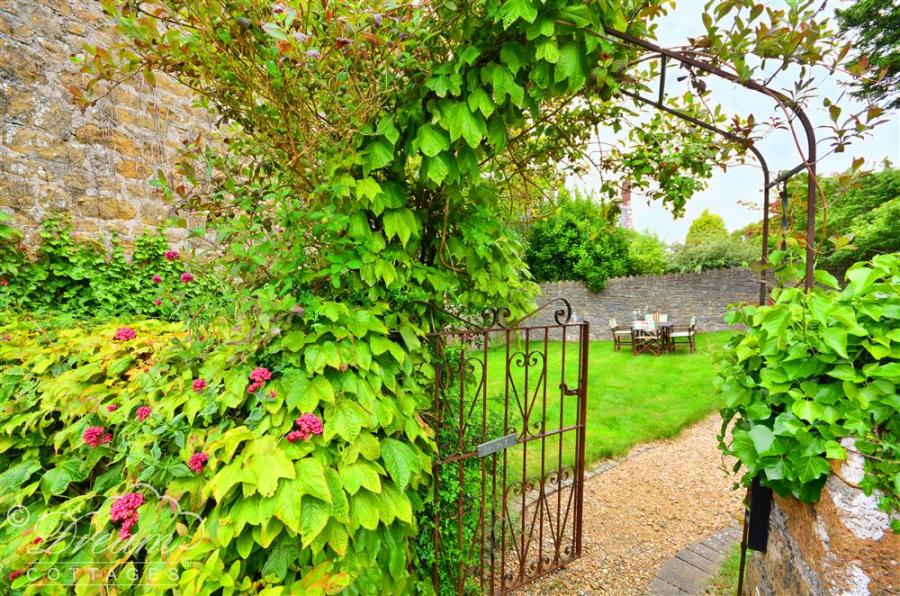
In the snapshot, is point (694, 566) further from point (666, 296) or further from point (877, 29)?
point (877, 29)

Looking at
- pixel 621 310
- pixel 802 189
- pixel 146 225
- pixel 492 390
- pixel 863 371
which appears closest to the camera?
pixel 863 371

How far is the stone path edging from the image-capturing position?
259cm

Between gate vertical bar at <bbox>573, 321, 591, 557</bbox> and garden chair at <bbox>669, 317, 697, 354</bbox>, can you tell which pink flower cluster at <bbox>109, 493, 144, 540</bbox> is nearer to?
gate vertical bar at <bbox>573, 321, 591, 557</bbox>

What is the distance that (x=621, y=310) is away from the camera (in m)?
12.6

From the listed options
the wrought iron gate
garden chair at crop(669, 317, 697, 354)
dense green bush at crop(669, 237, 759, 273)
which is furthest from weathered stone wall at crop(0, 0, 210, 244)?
dense green bush at crop(669, 237, 759, 273)

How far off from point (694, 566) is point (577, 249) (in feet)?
36.5

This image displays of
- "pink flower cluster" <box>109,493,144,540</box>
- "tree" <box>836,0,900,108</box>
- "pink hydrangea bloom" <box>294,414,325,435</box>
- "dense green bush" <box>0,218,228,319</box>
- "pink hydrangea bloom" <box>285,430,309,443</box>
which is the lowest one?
"pink flower cluster" <box>109,493,144,540</box>

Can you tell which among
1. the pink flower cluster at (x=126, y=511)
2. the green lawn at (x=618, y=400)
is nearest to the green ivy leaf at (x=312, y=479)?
the pink flower cluster at (x=126, y=511)

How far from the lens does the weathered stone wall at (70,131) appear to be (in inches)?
138

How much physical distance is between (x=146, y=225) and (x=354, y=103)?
395 cm

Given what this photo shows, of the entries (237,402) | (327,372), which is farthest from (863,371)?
(237,402)

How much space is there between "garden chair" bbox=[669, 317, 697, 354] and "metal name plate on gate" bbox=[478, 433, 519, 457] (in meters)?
8.69

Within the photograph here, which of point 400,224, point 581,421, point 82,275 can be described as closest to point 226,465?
point 400,224

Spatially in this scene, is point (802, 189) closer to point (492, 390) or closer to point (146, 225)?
point (492, 390)
